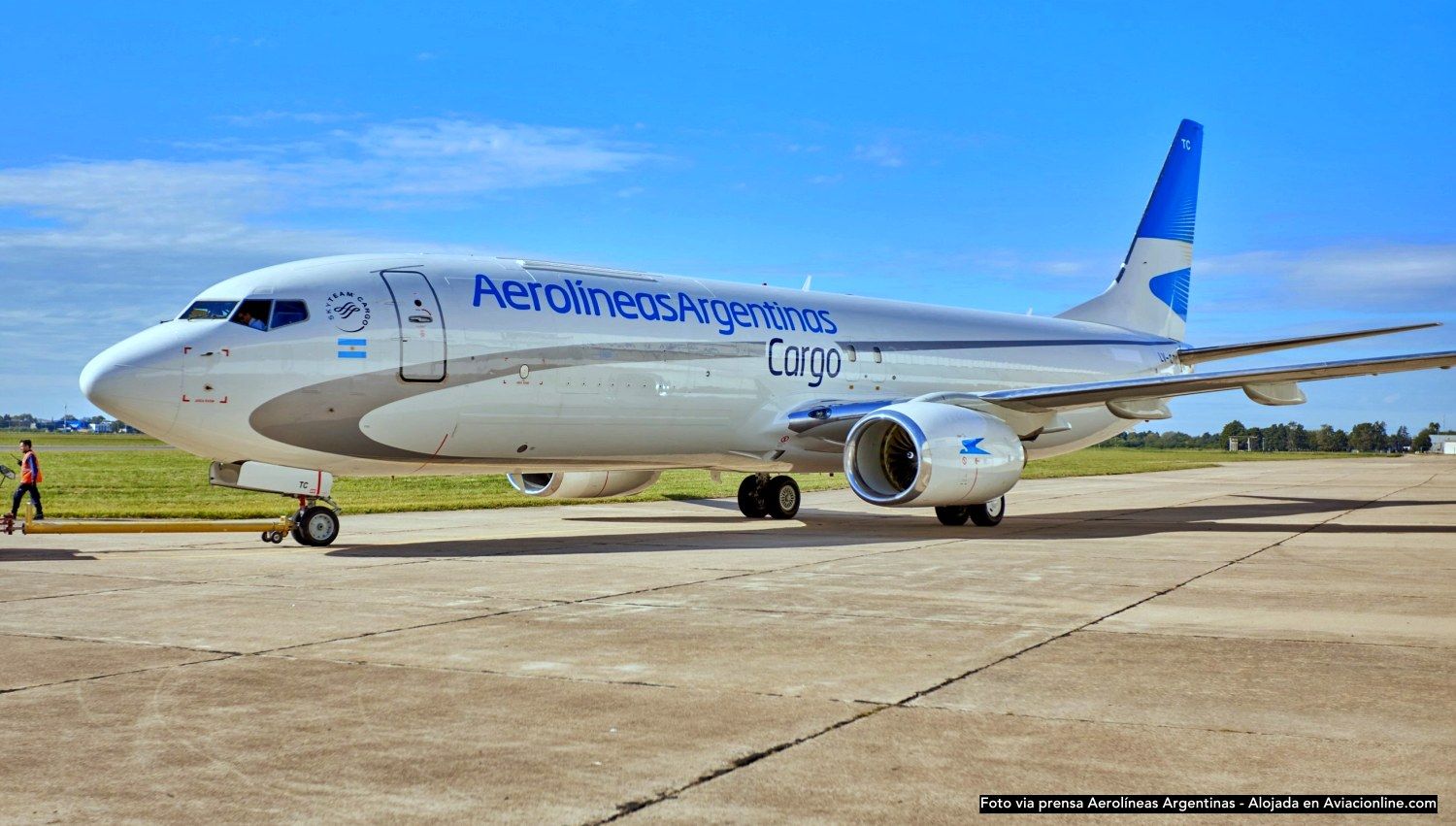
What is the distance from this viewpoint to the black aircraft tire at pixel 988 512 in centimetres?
1677

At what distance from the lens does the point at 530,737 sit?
4793 millimetres

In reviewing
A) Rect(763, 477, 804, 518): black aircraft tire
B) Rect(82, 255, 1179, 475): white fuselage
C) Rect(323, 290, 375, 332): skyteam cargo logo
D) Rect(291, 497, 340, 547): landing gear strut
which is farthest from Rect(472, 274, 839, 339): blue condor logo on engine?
Rect(763, 477, 804, 518): black aircraft tire

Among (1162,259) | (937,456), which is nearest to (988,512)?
(937,456)

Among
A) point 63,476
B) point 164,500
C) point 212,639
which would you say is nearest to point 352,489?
point 164,500

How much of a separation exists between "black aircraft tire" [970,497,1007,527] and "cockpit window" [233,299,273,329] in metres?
9.34

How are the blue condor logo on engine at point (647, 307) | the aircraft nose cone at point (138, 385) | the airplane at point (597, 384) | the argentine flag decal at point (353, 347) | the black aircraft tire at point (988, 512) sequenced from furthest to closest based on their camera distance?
the black aircraft tire at point (988, 512)
the blue condor logo on engine at point (647, 307)
the argentine flag decal at point (353, 347)
the airplane at point (597, 384)
the aircraft nose cone at point (138, 385)

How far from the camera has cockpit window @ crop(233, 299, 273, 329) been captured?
12422 millimetres

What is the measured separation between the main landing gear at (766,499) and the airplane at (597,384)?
4 centimetres

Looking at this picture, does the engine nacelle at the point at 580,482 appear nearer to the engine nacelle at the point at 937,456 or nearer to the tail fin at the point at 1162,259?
the engine nacelle at the point at 937,456

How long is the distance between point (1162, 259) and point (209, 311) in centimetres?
1872

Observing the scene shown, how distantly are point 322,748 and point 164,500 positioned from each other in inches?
817

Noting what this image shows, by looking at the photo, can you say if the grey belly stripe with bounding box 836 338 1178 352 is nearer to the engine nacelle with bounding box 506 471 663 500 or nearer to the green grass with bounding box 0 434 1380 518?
the engine nacelle with bounding box 506 471 663 500

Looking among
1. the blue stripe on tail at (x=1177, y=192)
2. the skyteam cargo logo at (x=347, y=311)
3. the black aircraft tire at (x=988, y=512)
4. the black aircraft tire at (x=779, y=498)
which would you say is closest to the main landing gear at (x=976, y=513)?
the black aircraft tire at (x=988, y=512)

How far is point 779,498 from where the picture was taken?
65.2 ft
